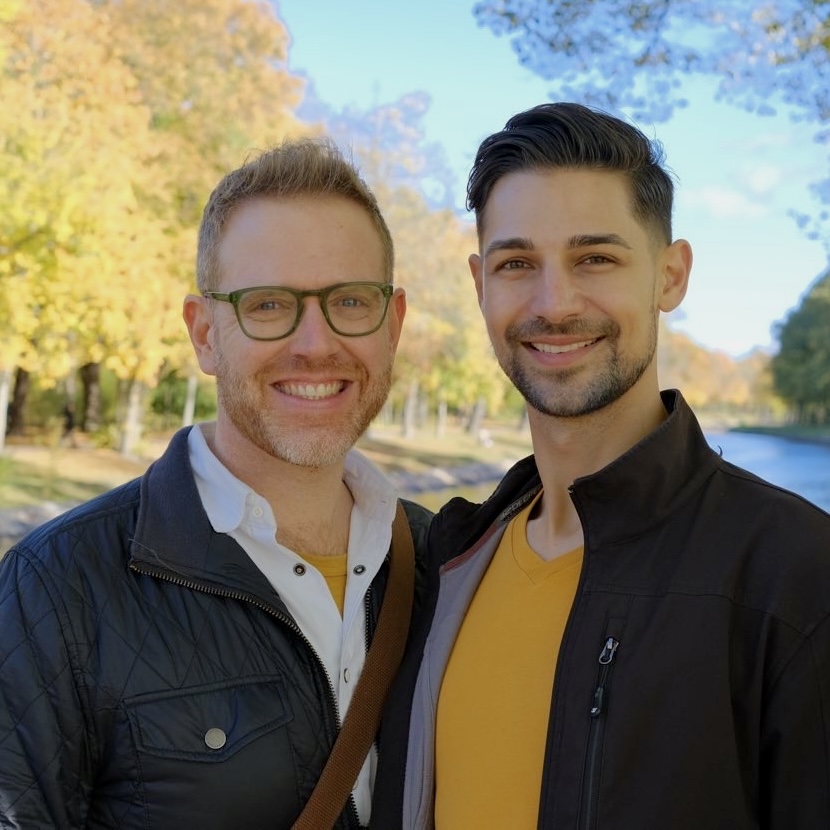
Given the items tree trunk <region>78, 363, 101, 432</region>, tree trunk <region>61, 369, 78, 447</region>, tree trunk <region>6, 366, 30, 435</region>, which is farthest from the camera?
tree trunk <region>78, 363, 101, 432</region>

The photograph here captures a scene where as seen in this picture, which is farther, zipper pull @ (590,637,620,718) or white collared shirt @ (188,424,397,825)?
white collared shirt @ (188,424,397,825)

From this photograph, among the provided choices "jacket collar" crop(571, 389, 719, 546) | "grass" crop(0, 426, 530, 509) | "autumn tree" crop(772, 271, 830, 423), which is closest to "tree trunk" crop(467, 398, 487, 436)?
"grass" crop(0, 426, 530, 509)

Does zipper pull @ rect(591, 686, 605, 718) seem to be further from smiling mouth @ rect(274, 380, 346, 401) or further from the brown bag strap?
smiling mouth @ rect(274, 380, 346, 401)

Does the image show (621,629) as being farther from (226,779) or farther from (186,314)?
(186,314)

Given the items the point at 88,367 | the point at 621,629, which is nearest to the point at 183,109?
the point at 88,367

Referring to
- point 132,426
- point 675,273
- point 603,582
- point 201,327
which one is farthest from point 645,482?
point 132,426

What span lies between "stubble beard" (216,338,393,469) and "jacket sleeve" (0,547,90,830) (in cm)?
66

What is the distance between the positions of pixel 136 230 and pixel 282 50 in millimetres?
7834

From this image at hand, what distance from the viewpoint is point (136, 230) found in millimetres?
14727

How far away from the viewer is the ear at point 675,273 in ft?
7.48

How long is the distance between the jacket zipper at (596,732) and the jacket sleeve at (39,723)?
41.2 inches

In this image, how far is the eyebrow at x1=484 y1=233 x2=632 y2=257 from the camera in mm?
2115

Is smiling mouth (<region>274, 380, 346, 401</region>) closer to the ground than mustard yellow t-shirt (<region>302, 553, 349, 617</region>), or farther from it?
farther from it

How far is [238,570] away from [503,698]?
2.17 feet
